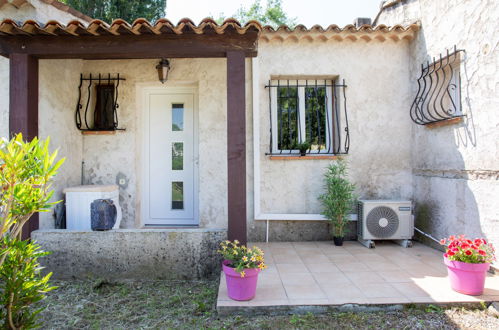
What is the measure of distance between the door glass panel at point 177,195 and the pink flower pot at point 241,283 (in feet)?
8.73

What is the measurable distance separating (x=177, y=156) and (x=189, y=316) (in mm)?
3027

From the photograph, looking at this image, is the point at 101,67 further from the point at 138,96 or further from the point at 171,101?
the point at 171,101

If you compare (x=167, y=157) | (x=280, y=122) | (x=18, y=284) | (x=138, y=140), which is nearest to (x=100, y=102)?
(x=138, y=140)

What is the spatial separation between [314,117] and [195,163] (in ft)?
6.86

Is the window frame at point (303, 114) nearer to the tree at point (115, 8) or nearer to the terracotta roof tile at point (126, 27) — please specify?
the terracotta roof tile at point (126, 27)

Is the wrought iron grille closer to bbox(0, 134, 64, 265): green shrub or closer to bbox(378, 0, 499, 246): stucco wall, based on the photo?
bbox(378, 0, 499, 246): stucco wall

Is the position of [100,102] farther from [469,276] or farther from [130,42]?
[469,276]

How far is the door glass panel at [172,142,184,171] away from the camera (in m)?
5.46

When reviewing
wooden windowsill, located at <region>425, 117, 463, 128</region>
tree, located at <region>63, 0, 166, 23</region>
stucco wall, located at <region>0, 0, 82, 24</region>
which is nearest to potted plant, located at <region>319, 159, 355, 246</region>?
wooden windowsill, located at <region>425, 117, 463, 128</region>

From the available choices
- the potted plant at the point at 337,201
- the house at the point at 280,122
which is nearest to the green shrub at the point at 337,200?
the potted plant at the point at 337,201

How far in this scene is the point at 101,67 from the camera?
17.0 feet

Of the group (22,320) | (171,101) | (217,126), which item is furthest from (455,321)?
(171,101)

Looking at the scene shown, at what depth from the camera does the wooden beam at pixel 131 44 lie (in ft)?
12.2

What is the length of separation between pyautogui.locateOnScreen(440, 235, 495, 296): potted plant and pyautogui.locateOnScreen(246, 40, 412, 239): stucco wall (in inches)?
82.5
